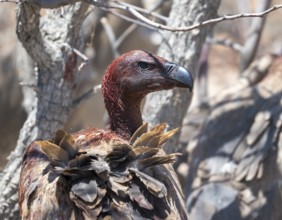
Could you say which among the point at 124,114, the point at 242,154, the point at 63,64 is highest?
the point at 63,64

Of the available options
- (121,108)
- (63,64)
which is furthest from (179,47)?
(121,108)

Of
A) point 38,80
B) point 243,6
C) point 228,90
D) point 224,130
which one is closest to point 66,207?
point 38,80

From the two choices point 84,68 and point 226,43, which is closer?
point 226,43

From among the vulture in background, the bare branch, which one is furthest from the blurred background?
the vulture in background

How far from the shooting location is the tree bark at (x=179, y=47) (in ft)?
20.7

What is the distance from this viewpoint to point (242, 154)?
6.83 meters

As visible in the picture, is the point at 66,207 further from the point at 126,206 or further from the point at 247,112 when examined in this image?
the point at 247,112

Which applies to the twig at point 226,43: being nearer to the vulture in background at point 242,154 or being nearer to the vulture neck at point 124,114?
the vulture in background at point 242,154

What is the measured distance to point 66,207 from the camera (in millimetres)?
4422

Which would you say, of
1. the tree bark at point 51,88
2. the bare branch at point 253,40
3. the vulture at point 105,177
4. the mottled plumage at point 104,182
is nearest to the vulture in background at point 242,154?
the bare branch at point 253,40

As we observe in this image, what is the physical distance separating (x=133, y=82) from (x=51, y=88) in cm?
99

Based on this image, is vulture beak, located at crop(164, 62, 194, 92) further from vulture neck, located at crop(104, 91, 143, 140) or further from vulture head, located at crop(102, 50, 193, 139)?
vulture neck, located at crop(104, 91, 143, 140)

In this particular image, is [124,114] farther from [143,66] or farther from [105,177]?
[105,177]

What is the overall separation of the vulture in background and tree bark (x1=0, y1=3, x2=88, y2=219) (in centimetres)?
133
